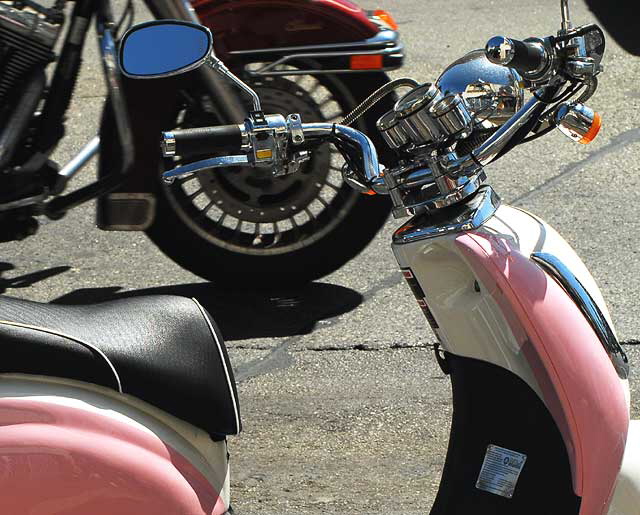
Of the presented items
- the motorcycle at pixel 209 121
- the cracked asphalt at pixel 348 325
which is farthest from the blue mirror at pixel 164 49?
the motorcycle at pixel 209 121

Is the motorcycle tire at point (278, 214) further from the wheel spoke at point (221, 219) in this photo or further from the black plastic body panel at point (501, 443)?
the black plastic body panel at point (501, 443)

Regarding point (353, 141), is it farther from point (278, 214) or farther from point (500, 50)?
point (278, 214)

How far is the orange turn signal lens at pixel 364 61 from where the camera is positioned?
13.0ft

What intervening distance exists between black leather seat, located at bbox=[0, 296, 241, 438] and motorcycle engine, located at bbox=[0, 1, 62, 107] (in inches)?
79.6

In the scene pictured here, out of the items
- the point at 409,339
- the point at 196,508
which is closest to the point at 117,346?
the point at 196,508

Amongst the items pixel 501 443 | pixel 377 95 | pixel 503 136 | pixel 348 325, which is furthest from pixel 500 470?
pixel 348 325

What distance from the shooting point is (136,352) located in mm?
1784

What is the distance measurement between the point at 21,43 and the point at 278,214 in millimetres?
1012

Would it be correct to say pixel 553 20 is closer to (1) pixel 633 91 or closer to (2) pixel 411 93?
(1) pixel 633 91

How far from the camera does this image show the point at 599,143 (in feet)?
18.5

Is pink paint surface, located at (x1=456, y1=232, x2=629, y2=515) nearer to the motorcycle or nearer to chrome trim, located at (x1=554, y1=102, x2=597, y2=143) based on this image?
chrome trim, located at (x1=554, y1=102, x2=597, y2=143)

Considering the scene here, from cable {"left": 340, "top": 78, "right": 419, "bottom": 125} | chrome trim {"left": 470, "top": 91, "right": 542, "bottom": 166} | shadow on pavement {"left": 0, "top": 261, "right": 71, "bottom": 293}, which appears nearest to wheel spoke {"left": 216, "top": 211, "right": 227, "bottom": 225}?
shadow on pavement {"left": 0, "top": 261, "right": 71, "bottom": 293}

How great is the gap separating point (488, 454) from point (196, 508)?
50 cm

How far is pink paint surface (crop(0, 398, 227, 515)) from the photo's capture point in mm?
1689
